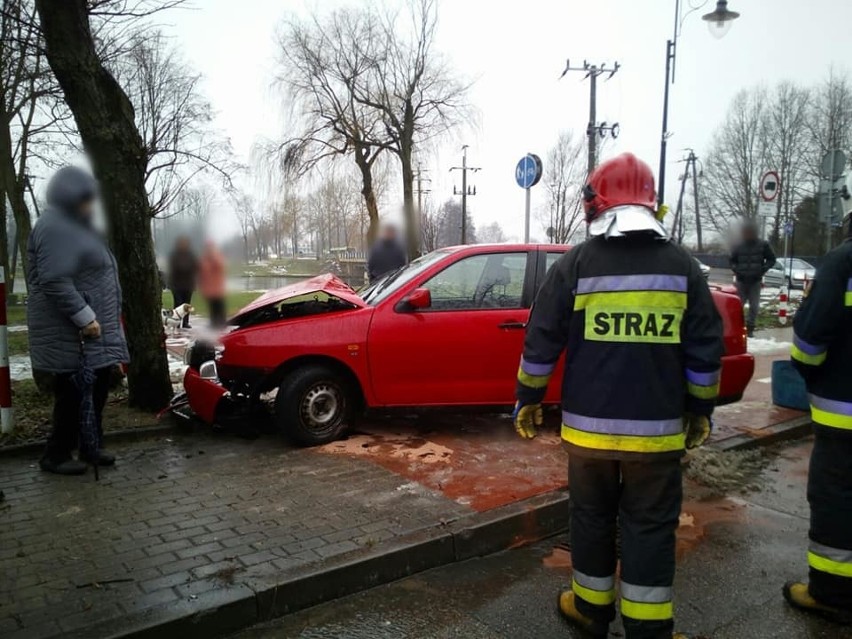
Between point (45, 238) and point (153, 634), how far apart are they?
2709mm

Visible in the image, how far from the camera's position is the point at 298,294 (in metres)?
5.28

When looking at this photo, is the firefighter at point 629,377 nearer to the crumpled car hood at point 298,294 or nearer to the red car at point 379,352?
the red car at point 379,352

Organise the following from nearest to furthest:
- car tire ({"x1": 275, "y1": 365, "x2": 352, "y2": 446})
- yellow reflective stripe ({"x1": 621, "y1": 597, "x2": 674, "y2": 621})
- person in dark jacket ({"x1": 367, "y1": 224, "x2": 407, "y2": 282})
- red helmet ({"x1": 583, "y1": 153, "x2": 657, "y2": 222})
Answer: yellow reflective stripe ({"x1": 621, "y1": 597, "x2": 674, "y2": 621})
red helmet ({"x1": 583, "y1": 153, "x2": 657, "y2": 222})
car tire ({"x1": 275, "y1": 365, "x2": 352, "y2": 446})
person in dark jacket ({"x1": 367, "y1": 224, "x2": 407, "y2": 282})

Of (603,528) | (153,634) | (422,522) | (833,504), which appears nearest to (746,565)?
(833,504)

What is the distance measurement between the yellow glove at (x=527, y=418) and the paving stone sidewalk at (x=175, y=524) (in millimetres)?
1124

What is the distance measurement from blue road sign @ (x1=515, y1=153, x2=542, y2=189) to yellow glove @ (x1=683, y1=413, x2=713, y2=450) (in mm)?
8977

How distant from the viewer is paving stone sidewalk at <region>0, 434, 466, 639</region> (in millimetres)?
2852

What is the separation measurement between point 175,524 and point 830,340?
353cm

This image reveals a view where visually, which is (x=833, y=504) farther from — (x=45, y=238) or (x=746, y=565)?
(x=45, y=238)

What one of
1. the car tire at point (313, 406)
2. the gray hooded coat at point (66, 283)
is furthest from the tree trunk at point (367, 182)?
the gray hooded coat at point (66, 283)

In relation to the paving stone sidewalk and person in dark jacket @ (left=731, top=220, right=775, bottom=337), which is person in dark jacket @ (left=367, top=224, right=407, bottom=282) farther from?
person in dark jacket @ (left=731, top=220, right=775, bottom=337)

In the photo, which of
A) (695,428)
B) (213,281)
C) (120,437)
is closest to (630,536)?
(695,428)

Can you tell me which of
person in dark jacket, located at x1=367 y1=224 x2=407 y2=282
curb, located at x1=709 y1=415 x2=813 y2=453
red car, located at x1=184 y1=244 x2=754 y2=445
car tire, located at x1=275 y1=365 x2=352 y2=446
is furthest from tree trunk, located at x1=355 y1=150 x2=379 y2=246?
car tire, located at x1=275 y1=365 x2=352 y2=446

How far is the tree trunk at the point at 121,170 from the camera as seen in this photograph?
5051mm
